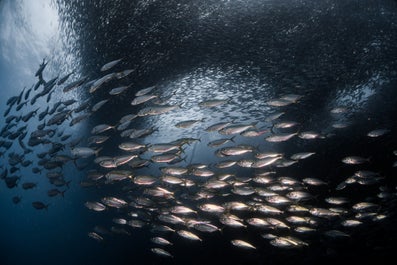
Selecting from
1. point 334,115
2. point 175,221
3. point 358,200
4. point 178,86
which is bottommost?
point 175,221

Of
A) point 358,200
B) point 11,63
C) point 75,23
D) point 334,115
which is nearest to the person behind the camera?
point 75,23

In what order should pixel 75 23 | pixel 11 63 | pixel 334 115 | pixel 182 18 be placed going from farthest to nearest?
pixel 11 63 < pixel 334 115 < pixel 75 23 < pixel 182 18

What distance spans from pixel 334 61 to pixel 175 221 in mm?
9023

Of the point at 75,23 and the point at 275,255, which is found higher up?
the point at 75,23

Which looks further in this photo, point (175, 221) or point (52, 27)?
point (52, 27)

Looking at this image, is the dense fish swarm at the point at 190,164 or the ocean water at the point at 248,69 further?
the ocean water at the point at 248,69

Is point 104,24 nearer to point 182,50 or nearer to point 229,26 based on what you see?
point 182,50

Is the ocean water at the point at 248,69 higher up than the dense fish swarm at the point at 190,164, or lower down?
higher up

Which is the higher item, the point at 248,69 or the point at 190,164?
the point at 248,69

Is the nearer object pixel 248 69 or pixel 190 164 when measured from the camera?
pixel 190 164

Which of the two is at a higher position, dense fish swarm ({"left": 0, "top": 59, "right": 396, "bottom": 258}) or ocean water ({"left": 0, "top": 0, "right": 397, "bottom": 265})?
ocean water ({"left": 0, "top": 0, "right": 397, "bottom": 265})

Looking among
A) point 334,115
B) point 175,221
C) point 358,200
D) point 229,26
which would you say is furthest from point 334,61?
point 358,200

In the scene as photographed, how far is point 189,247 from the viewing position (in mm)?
24234

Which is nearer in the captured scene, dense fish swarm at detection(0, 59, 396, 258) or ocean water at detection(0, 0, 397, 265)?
dense fish swarm at detection(0, 59, 396, 258)
